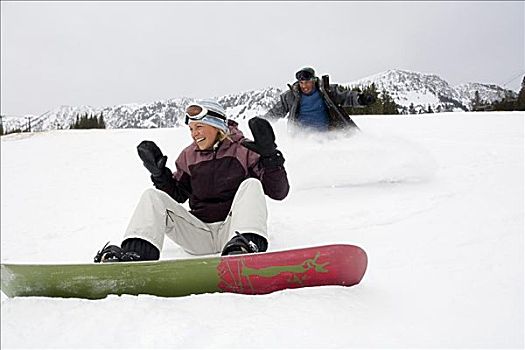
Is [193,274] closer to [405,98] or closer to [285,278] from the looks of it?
[285,278]

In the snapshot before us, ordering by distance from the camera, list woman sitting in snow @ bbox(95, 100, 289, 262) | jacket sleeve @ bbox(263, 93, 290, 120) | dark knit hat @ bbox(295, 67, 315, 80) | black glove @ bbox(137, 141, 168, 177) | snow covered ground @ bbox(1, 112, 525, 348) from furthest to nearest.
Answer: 1. jacket sleeve @ bbox(263, 93, 290, 120)
2. dark knit hat @ bbox(295, 67, 315, 80)
3. black glove @ bbox(137, 141, 168, 177)
4. woman sitting in snow @ bbox(95, 100, 289, 262)
5. snow covered ground @ bbox(1, 112, 525, 348)

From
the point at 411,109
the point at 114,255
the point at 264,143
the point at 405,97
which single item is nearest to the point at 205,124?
the point at 264,143

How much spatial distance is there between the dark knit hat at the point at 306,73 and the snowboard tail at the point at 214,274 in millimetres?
3315

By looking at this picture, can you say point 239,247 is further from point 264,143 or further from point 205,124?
point 205,124

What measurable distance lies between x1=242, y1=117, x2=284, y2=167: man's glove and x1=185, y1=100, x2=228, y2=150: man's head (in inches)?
11.8

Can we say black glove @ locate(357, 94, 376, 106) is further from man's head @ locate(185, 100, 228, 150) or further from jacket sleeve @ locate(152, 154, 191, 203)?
jacket sleeve @ locate(152, 154, 191, 203)

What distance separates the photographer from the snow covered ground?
4.42 feet

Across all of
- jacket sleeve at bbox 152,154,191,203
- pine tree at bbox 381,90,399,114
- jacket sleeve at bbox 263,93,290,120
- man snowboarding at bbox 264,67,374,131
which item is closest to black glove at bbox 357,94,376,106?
man snowboarding at bbox 264,67,374,131

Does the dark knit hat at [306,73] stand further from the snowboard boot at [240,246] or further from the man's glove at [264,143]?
the snowboard boot at [240,246]

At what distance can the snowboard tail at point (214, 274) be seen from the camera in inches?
61.7

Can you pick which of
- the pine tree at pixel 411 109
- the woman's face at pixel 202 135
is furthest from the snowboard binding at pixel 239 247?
the pine tree at pixel 411 109

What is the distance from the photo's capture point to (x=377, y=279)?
181cm

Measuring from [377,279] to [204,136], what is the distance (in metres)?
1.14

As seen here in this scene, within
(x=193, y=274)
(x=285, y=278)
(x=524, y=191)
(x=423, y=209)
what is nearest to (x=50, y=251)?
(x=193, y=274)
